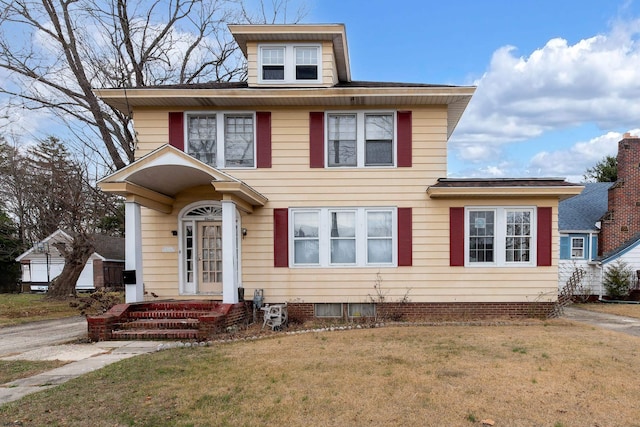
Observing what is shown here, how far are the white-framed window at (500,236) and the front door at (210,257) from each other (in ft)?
Answer: 21.9

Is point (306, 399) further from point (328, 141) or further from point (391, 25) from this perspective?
point (391, 25)

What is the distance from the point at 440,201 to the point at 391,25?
6.81m

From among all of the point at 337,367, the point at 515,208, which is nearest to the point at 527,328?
the point at 515,208

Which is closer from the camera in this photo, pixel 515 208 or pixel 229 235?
pixel 229 235

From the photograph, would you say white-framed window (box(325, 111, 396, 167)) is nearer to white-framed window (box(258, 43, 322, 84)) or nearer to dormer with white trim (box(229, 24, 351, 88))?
dormer with white trim (box(229, 24, 351, 88))

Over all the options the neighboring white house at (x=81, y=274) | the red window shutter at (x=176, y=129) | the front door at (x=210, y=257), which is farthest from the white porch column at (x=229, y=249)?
the neighboring white house at (x=81, y=274)

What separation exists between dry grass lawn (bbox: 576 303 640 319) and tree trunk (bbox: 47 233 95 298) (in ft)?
63.4

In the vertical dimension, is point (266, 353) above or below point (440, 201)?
below

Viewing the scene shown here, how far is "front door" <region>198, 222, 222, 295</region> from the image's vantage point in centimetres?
1055

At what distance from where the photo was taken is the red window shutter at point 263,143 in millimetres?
10438

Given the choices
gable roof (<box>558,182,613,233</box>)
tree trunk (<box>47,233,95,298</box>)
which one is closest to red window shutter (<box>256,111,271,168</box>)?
tree trunk (<box>47,233,95,298</box>)

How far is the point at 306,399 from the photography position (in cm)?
452

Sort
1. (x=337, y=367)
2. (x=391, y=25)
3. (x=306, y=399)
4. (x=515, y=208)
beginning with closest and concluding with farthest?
1. (x=306, y=399)
2. (x=337, y=367)
3. (x=515, y=208)
4. (x=391, y=25)

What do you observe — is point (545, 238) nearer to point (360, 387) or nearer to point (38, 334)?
point (360, 387)
